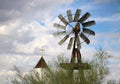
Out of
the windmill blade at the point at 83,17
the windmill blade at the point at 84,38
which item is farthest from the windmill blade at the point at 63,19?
the windmill blade at the point at 84,38

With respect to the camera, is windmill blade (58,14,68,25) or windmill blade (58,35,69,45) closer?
windmill blade (58,35,69,45)

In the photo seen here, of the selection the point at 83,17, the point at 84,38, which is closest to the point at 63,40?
the point at 84,38

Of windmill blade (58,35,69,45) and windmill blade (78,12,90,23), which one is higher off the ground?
windmill blade (78,12,90,23)

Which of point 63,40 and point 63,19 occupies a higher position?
point 63,19

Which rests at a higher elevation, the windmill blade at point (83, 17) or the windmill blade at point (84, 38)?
the windmill blade at point (83, 17)

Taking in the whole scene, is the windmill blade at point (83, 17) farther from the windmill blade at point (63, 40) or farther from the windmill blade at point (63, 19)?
the windmill blade at point (63, 40)

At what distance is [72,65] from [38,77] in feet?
9.38

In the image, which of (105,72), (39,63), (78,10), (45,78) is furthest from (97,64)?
(39,63)

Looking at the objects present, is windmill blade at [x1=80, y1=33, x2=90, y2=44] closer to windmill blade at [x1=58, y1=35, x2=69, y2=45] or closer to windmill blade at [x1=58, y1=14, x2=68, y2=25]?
windmill blade at [x1=58, y1=35, x2=69, y2=45]

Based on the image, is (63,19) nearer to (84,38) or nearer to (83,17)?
(83,17)

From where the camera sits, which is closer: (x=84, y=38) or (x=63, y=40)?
(x=84, y=38)

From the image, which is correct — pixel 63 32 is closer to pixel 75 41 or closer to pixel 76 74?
pixel 75 41

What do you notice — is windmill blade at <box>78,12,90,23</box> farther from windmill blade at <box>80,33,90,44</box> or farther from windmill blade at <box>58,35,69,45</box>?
windmill blade at <box>58,35,69,45</box>

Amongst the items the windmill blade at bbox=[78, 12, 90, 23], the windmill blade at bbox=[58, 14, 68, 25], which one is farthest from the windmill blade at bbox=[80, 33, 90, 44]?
the windmill blade at bbox=[58, 14, 68, 25]
